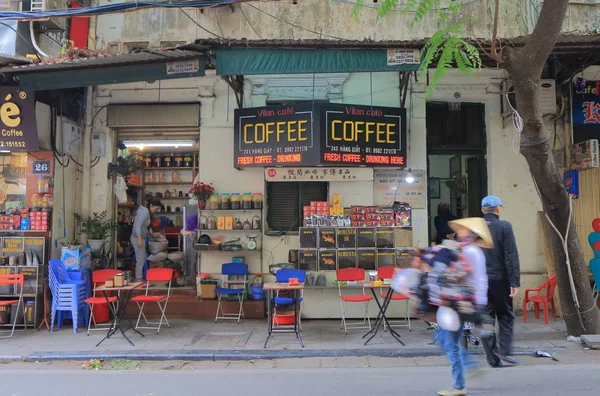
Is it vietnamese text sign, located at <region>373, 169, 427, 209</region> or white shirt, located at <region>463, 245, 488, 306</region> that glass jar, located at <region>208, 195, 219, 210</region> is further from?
white shirt, located at <region>463, 245, 488, 306</region>

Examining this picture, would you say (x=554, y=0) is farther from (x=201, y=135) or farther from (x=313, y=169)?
(x=201, y=135)

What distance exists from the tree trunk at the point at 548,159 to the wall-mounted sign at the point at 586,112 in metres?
3.46

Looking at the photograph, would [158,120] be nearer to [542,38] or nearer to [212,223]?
[212,223]

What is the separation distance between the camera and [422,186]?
953 cm

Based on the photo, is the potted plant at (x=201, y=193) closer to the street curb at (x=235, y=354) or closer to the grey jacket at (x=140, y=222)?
the grey jacket at (x=140, y=222)

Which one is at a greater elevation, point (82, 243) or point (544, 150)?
point (544, 150)

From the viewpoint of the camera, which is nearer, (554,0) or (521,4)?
(554,0)

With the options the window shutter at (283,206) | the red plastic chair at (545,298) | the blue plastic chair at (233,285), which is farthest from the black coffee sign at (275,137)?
the red plastic chair at (545,298)

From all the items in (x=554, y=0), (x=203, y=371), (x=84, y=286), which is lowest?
(x=203, y=371)

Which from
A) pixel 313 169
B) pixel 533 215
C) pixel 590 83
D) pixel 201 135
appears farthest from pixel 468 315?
pixel 590 83

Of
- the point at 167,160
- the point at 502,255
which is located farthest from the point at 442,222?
the point at 167,160

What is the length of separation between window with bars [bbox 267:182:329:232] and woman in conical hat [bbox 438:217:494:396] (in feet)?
16.6

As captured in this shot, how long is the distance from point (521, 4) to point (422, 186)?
4.61m

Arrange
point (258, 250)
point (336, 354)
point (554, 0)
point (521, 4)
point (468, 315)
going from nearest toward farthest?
point (468, 315) < point (554, 0) < point (336, 354) < point (258, 250) < point (521, 4)
